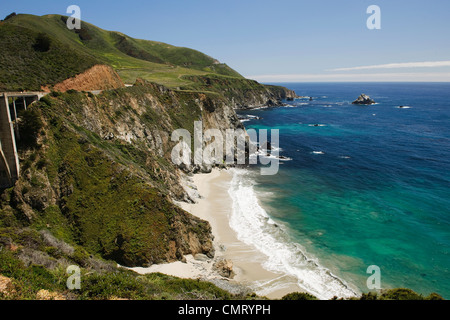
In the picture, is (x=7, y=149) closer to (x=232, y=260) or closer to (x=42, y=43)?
(x=232, y=260)

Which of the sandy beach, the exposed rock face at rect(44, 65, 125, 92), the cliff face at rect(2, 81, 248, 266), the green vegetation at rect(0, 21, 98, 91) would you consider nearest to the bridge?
the cliff face at rect(2, 81, 248, 266)

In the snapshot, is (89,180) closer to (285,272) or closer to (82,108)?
(82,108)

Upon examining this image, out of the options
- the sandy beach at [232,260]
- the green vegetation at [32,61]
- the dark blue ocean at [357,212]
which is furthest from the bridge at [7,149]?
the dark blue ocean at [357,212]

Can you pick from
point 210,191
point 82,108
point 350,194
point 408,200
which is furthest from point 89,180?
point 408,200

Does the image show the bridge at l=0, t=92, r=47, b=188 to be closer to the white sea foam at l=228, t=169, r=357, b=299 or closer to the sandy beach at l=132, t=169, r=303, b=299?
the sandy beach at l=132, t=169, r=303, b=299

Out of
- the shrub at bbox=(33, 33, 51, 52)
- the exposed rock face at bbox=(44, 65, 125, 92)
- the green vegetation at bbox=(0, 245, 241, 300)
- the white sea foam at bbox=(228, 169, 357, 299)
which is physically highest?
the shrub at bbox=(33, 33, 51, 52)

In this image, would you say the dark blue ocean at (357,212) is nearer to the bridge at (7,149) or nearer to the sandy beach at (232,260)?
the sandy beach at (232,260)

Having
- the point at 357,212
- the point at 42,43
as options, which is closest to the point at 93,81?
the point at 42,43
